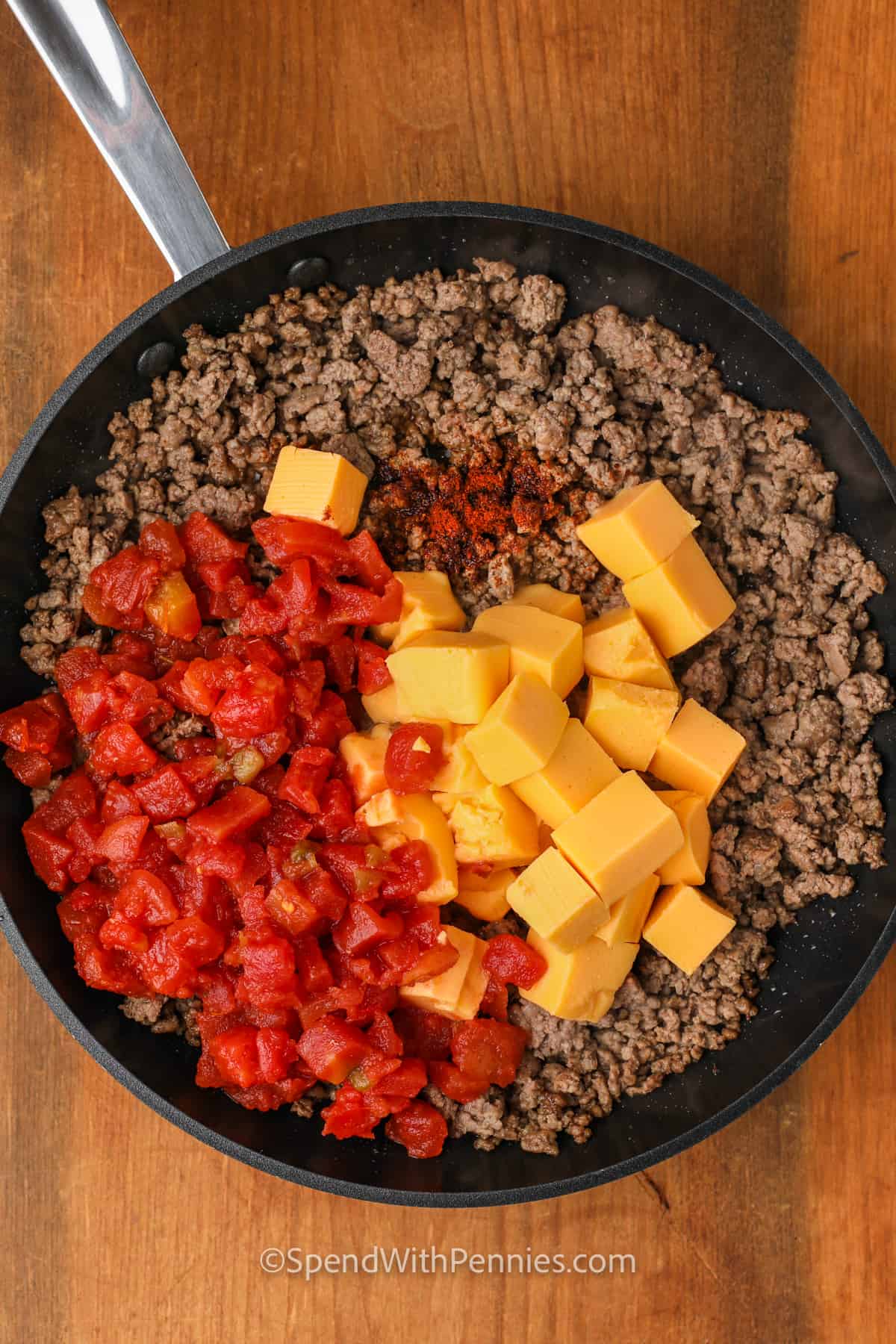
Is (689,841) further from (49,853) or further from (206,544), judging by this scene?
(49,853)

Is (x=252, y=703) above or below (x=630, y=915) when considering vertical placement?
above

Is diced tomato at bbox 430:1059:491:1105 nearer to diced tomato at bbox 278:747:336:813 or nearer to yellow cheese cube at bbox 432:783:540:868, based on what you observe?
yellow cheese cube at bbox 432:783:540:868

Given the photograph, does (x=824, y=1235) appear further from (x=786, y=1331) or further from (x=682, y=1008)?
(x=682, y=1008)

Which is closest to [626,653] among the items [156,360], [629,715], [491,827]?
[629,715]

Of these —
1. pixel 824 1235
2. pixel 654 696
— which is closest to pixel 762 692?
pixel 654 696

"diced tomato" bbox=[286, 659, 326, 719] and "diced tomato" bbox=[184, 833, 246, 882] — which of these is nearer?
"diced tomato" bbox=[184, 833, 246, 882]

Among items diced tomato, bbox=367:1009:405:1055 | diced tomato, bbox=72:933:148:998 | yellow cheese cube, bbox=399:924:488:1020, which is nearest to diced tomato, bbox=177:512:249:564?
diced tomato, bbox=72:933:148:998
